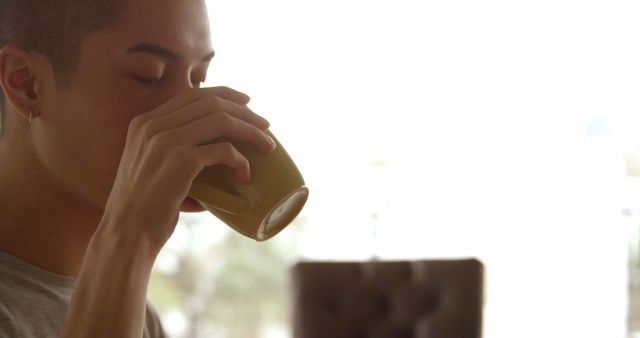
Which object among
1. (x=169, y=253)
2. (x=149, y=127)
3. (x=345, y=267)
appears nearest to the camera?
(x=149, y=127)

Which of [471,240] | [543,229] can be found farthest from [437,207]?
[543,229]

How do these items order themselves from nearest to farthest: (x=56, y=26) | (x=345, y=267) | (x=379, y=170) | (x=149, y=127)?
(x=149, y=127)
(x=56, y=26)
(x=345, y=267)
(x=379, y=170)

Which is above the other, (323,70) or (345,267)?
(323,70)

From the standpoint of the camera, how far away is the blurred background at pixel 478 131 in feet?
16.3

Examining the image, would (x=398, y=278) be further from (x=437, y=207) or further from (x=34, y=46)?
(x=437, y=207)

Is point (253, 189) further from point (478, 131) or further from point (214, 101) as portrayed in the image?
point (478, 131)

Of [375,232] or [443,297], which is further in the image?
[375,232]

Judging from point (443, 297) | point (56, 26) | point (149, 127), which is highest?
point (56, 26)

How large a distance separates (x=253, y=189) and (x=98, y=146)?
16 centimetres

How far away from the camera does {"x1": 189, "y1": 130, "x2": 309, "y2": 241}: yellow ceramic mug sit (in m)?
0.69

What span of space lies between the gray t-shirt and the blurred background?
165 inches

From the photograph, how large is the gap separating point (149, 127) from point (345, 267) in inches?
57.4

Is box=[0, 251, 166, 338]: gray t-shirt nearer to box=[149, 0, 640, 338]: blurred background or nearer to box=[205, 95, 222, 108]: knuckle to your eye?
box=[205, 95, 222, 108]: knuckle

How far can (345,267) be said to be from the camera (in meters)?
2.06
